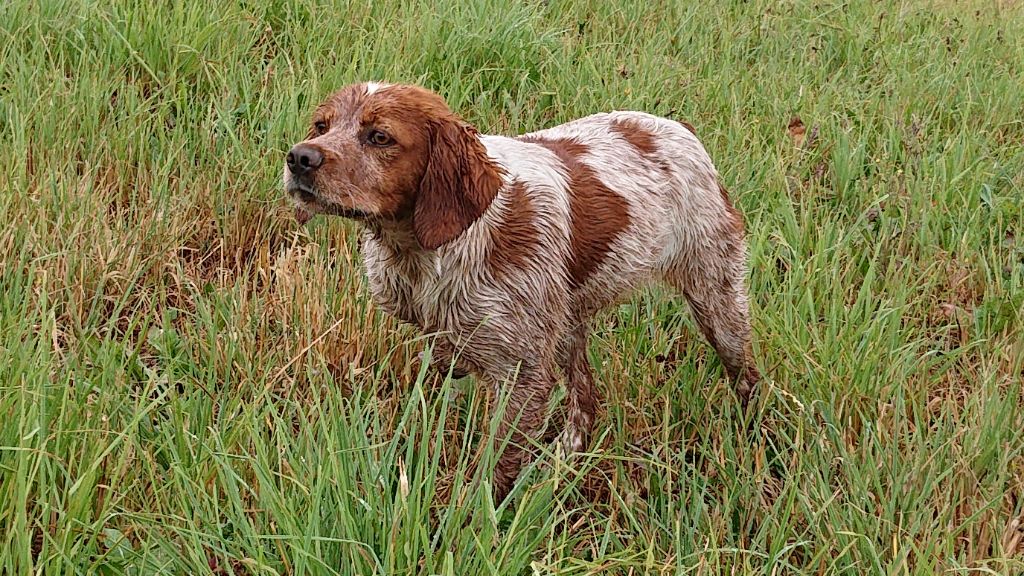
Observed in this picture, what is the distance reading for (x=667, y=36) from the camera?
5277mm

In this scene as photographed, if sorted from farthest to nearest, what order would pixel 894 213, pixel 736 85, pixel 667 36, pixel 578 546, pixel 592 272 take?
pixel 667 36 → pixel 736 85 → pixel 894 213 → pixel 592 272 → pixel 578 546

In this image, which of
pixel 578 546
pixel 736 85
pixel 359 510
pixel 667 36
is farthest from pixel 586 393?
pixel 667 36

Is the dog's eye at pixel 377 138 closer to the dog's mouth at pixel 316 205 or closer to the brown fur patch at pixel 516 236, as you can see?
the dog's mouth at pixel 316 205

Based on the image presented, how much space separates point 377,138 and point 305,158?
227mm

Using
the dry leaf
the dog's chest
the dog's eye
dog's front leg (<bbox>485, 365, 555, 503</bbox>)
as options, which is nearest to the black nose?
the dog's eye

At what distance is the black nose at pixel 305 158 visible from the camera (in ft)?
7.96

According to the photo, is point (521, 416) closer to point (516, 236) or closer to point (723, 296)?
point (516, 236)

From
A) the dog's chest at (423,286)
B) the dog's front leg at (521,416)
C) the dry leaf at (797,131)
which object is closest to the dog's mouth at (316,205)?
the dog's chest at (423,286)

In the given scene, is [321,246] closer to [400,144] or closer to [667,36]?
[400,144]

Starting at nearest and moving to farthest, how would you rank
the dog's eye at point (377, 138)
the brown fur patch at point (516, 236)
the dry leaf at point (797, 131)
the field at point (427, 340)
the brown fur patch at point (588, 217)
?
the field at point (427, 340), the dog's eye at point (377, 138), the brown fur patch at point (516, 236), the brown fur patch at point (588, 217), the dry leaf at point (797, 131)

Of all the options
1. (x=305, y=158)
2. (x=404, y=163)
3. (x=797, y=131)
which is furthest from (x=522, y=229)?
(x=797, y=131)

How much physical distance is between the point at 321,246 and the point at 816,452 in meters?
1.86

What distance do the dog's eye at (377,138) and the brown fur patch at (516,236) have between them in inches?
16.9

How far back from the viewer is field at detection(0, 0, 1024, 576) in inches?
79.6
